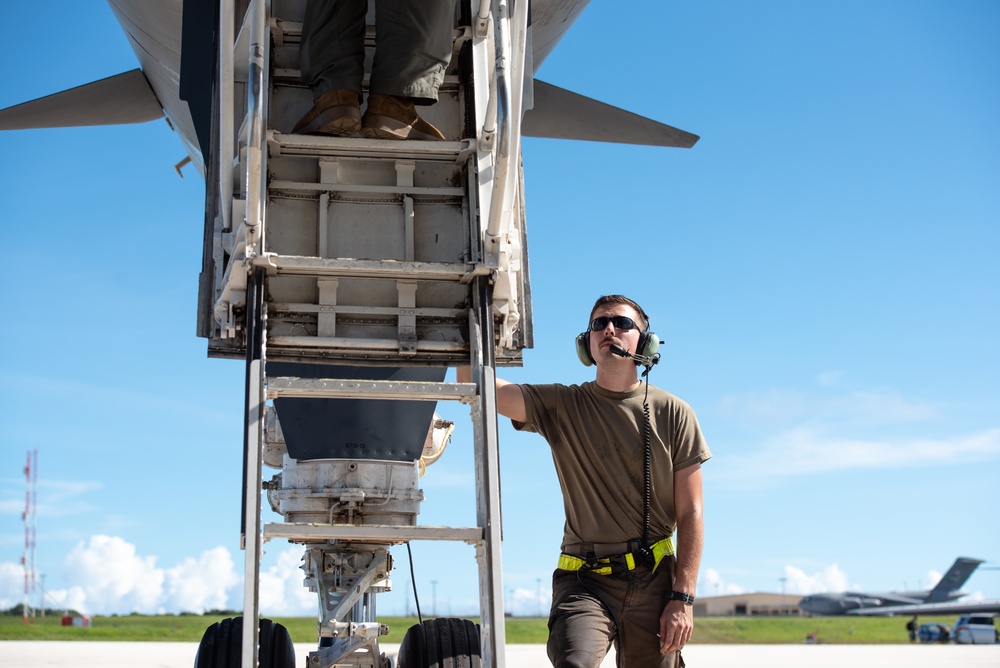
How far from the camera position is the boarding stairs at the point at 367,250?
152 inches

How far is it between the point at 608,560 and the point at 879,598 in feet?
263

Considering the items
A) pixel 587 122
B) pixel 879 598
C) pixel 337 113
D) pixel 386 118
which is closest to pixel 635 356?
pixel 386 118

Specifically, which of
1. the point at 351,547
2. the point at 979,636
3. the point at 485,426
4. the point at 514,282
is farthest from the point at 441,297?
the point at 979,636

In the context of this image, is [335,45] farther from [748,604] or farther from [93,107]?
[748,604]

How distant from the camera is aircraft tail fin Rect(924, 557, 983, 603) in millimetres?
73750

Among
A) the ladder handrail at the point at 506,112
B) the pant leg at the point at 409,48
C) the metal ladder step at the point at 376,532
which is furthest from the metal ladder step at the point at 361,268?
the metal ladder step at the point at 376,532

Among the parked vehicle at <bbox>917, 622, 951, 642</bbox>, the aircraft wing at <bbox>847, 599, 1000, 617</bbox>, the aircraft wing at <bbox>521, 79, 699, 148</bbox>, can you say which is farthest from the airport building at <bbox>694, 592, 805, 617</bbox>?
the aircraft wing at <bbox>521, 79, 699, 148</bbox>

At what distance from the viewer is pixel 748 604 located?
10300 centimetres

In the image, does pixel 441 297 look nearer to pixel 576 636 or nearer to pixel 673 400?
pixel 673 400

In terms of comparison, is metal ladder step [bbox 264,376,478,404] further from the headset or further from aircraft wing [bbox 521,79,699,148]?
aircraft wing [bbox 521,79,699,148]

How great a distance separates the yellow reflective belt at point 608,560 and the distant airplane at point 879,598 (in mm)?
75364

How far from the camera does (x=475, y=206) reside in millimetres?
4422

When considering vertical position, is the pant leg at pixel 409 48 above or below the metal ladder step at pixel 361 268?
above

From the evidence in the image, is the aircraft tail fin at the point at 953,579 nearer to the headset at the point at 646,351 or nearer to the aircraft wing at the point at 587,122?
the aircraft wing at the point at 587,122
